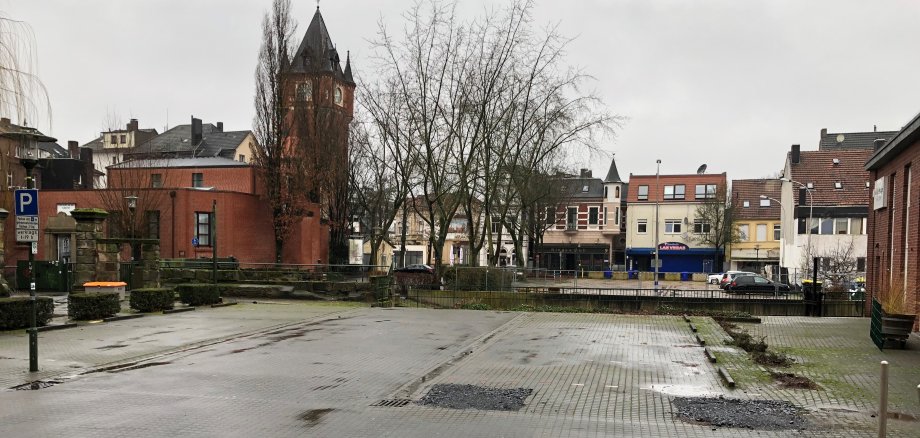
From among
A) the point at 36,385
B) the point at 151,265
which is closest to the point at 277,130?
the point at 151,265

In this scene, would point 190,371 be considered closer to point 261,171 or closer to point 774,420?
point 774,420

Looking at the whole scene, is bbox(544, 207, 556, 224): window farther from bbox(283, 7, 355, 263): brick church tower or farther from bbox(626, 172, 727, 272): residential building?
bbox(283, 7, 355, 263): brick church tower

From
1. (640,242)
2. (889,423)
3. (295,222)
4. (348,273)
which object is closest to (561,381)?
(889,423)

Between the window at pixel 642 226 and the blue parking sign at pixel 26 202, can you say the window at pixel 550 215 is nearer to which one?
the window at pixel 642 226

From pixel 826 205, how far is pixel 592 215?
1022 inches

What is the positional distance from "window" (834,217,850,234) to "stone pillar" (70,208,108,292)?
158 ft

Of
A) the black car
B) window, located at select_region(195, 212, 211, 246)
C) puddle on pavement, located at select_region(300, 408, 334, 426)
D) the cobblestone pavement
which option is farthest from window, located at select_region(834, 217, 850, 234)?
puddle on pavement, located at select_region(300, 408, 334, 426)

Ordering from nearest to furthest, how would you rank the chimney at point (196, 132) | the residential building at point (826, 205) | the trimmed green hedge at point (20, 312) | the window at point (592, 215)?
the trimmed green hedge at point (20, 312), the residential building at point (826, 205), the window at point (592, 215), the chimney at point (196, 132)

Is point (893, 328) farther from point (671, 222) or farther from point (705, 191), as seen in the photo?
point (671, 222)

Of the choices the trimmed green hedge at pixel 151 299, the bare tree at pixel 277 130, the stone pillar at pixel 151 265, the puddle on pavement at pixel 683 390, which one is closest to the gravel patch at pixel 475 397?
the puddle on pavement at pixel 683 390

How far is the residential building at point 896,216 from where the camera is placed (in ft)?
54.9

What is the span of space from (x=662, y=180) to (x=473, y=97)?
42306 mm

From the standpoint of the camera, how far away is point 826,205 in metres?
50.4

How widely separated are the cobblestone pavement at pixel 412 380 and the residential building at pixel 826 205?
34341mm
